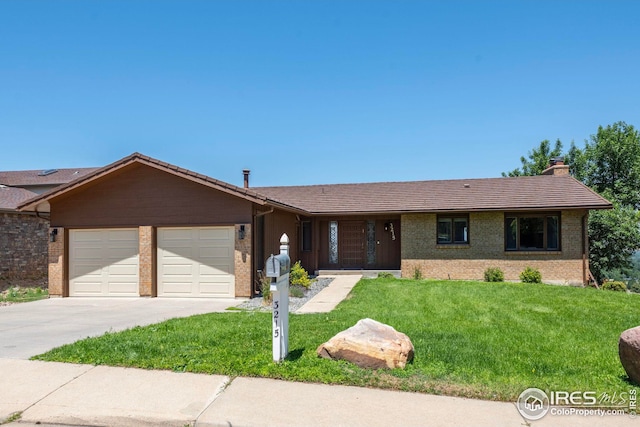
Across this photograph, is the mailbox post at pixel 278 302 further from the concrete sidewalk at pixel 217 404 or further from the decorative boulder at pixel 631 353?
the decorative boulder at pixel 631 353

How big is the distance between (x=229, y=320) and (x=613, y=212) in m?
23.3

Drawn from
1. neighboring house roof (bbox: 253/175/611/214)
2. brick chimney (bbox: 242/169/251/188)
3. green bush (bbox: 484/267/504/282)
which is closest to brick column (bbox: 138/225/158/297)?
brick chimney (bbox: 242/169/251/188)

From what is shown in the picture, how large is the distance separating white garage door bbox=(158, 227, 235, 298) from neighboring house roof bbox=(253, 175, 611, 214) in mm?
6655

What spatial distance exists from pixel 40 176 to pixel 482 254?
26138mm

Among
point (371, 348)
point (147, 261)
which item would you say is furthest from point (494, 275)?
point (371, 348)

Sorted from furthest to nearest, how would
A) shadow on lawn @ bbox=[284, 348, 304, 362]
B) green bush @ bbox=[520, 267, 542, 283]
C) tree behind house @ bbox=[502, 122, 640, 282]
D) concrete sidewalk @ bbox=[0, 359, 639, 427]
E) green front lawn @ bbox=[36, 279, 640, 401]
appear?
tree behind house @ bbox=[502, 122, 640, 282] → green bush @ bbox=[520, 267, 542, 283] → shadow on lawn @ bbox=[284, 348, 304, 362] → green front lawn @ bbox=[36, 279, 640, 401] → concrete sidewalk @ bbox=[0, 359, 639, 427]

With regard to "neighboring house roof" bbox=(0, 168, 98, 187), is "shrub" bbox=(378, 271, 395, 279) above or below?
below

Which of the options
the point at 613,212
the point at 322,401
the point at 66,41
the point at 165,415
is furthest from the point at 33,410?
the point at 613,212

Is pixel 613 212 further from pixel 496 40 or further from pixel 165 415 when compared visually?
pixel 165 415

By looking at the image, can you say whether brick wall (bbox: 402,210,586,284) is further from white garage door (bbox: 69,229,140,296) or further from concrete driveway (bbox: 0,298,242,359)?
white garage door (bbox: 69,229,140,296)

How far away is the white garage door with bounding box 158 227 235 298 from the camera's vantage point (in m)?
13.7

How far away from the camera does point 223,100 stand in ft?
56.7

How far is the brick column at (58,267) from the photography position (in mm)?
14508

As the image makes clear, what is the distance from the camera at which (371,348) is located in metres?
5.58
